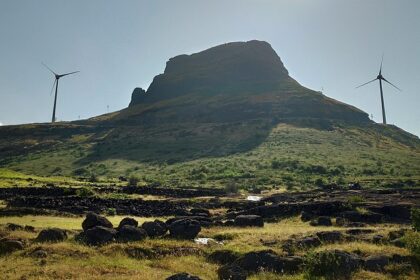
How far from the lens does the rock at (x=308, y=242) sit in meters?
27.3

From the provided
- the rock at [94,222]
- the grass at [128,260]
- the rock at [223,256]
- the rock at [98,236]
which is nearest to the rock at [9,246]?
the grass at [128,260]

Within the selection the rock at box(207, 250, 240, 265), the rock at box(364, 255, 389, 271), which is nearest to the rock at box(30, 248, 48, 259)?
the rock at box(207, 250, 240, 265)

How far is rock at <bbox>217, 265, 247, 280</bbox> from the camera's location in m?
20.4

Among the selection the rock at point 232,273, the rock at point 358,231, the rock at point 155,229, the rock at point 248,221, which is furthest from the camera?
the rock at point 248,221

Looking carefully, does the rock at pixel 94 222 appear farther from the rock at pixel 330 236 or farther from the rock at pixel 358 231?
the rock at pixel 358 231

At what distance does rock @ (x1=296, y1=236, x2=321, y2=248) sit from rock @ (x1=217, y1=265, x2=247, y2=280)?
281 inches

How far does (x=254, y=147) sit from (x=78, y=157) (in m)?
49.7

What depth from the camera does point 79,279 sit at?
19766mm

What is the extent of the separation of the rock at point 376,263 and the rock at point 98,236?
1486 cm

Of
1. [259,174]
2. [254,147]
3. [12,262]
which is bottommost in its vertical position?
[12,262]

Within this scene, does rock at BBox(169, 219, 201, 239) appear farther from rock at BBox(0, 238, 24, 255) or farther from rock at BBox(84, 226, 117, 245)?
rock at BBox(0, 238, 24, 255)

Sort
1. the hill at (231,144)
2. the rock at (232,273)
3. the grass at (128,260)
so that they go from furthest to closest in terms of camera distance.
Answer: the hill at (231,144)
the grass at (128,260)
the rock at (232,273)

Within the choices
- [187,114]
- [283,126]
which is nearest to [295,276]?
[283,126]

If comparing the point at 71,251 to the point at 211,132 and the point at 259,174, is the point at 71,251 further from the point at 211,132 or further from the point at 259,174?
the point at 211,132
